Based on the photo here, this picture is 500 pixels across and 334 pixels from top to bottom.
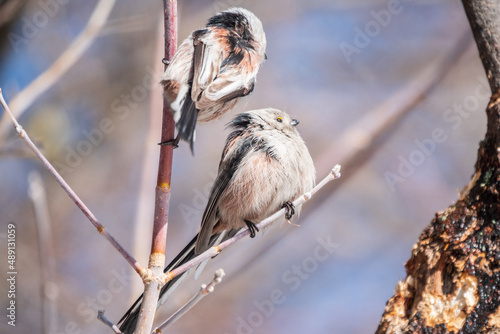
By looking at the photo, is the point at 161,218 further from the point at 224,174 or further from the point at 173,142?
the point at 224,174

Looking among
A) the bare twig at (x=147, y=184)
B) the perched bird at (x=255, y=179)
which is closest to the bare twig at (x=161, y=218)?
the perched bird at (x=255, y=179)

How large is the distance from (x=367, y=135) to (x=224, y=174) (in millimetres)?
1479

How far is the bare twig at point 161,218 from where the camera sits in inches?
43.1

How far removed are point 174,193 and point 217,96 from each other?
79.9 inches

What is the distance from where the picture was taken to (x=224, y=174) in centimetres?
189

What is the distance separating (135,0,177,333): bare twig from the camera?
1094mm

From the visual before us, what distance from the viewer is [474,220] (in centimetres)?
141

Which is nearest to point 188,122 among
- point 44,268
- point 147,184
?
point 44,268

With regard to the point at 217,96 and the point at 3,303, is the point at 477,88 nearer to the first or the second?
the point at 217,96

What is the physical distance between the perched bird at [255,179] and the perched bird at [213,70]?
0.88 feet

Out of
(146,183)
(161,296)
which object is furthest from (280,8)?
(161,296)

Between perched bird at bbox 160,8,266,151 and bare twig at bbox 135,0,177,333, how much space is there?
5 cm

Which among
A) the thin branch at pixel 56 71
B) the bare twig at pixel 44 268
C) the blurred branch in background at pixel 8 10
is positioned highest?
the blurred branch in background at pixel 8 10

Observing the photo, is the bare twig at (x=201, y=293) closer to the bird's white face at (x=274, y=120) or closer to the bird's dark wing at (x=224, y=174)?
the bird's dark wing at (x=224, y=174)
